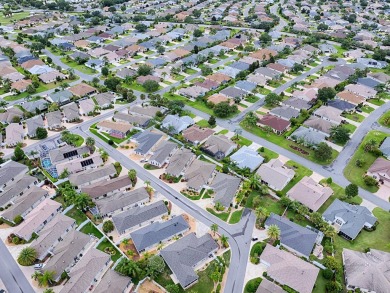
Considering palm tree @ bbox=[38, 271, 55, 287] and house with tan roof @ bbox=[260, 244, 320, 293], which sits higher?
palm tree @ bbox=[38, 271, 55, 287]

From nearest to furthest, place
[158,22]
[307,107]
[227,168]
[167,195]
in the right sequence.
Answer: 1. [167,195]
2. [227,168]
3. [307,107]
4. [158,22]

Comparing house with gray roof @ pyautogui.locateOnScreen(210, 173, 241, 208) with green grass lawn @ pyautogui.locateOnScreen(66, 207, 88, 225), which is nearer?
green grass lawn @ pyautogui.locateOnScreen(66, 207, 88, 225)

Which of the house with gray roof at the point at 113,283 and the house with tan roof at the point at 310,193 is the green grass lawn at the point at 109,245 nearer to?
the house with gray roof at the point at 113,283

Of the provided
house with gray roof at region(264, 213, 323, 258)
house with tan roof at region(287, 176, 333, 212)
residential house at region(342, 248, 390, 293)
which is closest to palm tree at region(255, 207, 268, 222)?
house with gray roof at region(264, 213, 323, 258)

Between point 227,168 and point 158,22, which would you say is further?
point 158,22

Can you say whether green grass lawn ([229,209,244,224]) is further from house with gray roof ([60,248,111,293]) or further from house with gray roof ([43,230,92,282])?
house with gray roof ([43,230,92,282])

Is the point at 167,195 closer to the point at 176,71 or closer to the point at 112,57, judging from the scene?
the point at 176,71

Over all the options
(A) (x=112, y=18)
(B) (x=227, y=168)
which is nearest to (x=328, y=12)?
(A) (x=112, y=18)
